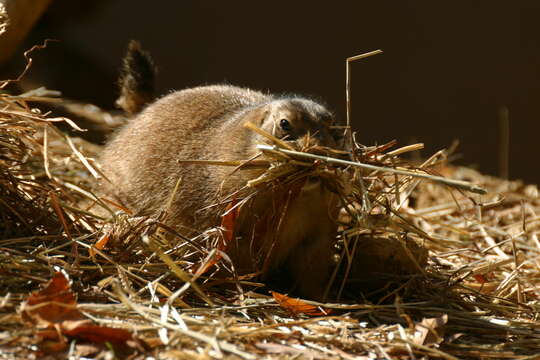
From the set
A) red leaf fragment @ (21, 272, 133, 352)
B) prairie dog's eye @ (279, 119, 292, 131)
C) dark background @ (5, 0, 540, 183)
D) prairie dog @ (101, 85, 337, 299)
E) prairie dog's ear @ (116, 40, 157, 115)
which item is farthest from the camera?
dark background @ (5, 0, 540, 183)

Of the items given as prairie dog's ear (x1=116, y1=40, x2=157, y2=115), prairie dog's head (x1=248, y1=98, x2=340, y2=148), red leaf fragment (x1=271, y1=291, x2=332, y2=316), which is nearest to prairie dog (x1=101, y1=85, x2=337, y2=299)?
prairie dog's head (x1=248, y1=98, x2=340, y2=148)

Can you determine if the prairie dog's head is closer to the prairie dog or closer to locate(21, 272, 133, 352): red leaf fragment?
the prairie dog

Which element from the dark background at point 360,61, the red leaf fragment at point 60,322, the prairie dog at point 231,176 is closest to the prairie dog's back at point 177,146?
the prairie dog at point 231,176

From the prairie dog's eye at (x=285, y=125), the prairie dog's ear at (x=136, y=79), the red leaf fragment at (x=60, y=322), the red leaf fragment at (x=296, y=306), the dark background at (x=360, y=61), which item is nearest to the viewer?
the red leaf fragment at (x=60, y=322)

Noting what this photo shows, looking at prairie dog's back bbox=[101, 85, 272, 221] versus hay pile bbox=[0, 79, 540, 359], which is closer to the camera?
hay pile bbox=[0, 79, 540, 359]

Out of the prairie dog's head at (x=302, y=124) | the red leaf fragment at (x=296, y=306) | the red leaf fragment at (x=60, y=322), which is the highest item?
the prairie dog's head at (x=302, y=124)

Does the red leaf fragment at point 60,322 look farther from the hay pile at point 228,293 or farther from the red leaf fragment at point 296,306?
the red leaf fragment at point 296,306

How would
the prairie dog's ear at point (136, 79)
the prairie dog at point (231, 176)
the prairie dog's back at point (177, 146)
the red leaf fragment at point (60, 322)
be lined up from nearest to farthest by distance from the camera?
the red leaf fragment at point (60, 322) < the prairie dog at point (231, 176) < the prairie dog's back at point (177, 146) < the prairie dog's ear at point (136, 79)

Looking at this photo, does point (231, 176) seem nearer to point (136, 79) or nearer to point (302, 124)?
point (302, 124)
